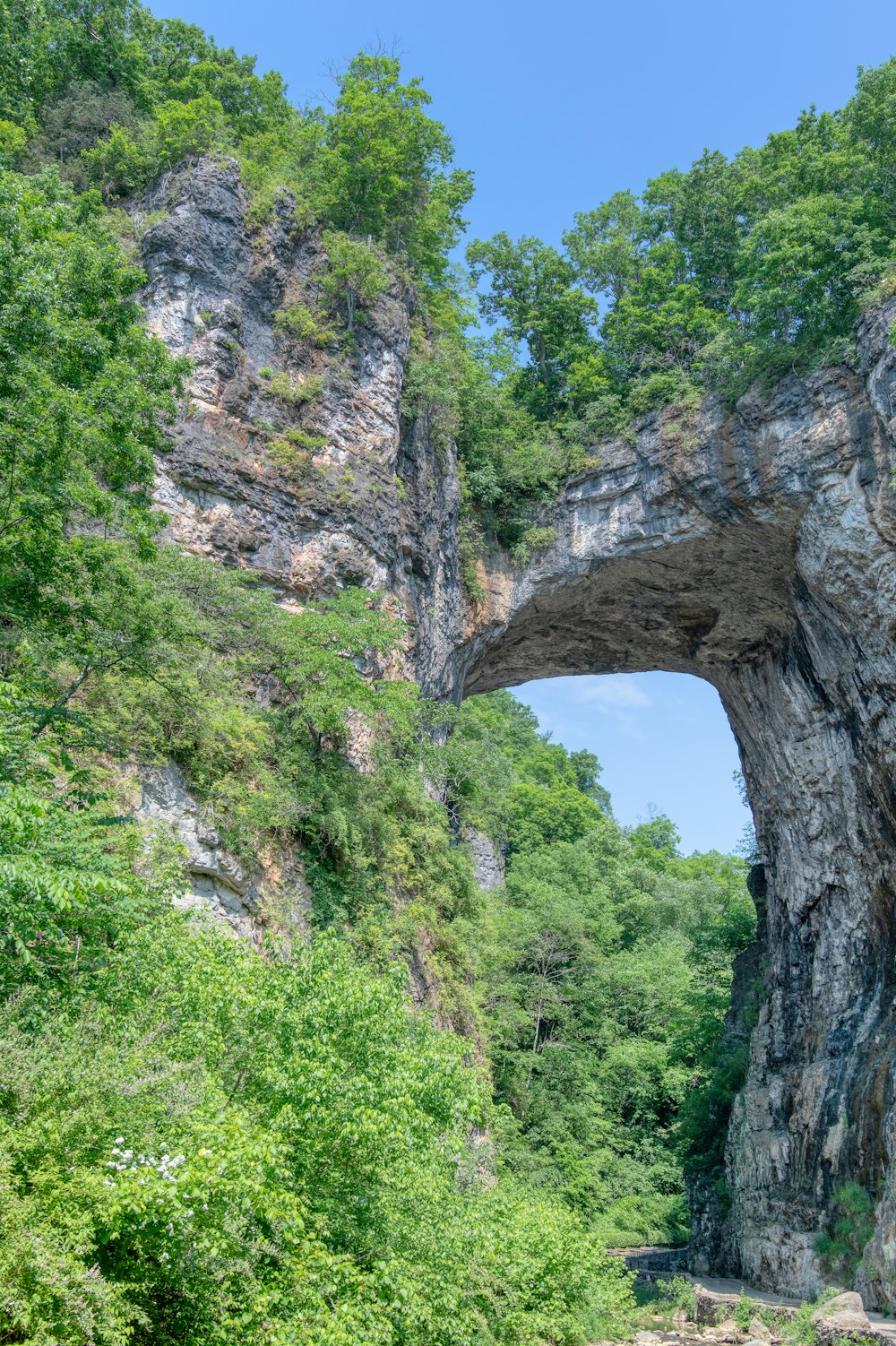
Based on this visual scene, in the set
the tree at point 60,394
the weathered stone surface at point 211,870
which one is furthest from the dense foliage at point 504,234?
the weathered stone surface at point 211,870

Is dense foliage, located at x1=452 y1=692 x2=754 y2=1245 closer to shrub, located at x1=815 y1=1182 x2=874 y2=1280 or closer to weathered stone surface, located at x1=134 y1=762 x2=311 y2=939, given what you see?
shrub, located at x1=815 y1=1182 x2=874 y2=1280

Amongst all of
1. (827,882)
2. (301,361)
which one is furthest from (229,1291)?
(827,882)

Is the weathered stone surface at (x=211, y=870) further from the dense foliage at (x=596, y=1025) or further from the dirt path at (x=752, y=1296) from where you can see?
the dirt path at (x=752, y=1296)

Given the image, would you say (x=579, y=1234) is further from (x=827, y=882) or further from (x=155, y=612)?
(x=827, y=882)

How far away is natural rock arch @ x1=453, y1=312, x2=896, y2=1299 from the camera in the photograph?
51.7 ft

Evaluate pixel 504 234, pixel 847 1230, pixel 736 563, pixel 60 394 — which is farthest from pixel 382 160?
pixel 847 1230

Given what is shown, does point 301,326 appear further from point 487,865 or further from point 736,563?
point 487,865

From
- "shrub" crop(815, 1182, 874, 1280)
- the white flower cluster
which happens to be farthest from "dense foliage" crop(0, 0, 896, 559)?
Answer: the white flower cluster

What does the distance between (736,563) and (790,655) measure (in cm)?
219

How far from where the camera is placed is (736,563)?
63.5ft

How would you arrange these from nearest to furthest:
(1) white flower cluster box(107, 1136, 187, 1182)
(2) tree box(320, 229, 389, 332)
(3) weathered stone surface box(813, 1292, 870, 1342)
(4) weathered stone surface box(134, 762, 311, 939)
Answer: (1) white flower cluster box(107, 1136, 187, 1182) → (3) weathered stone surface box(813, 1292, 870, 1342) → (4) weathered stone surface box(134, 762, 311, 939) → (2) tree box(320, 229, 389, 332)

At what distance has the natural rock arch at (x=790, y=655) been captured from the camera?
1575cm

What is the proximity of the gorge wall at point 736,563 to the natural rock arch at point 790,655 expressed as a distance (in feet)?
0.16

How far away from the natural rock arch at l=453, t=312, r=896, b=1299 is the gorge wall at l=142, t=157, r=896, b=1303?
0.16 ft
